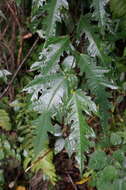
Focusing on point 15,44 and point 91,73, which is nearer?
point 91,73

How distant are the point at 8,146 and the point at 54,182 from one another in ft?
1.17

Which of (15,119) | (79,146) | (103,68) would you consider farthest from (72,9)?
(15,119)

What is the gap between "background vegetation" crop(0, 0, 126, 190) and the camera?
3.08 feet

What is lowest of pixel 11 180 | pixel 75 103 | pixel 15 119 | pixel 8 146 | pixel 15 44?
pixel 11 180

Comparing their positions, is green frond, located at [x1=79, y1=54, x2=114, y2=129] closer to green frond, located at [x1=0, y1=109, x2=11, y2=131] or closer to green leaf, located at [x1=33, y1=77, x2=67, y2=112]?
green leaf, located at [x1=33, y1=77, x2=67, y2=112]

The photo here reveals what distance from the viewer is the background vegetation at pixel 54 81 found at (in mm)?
938

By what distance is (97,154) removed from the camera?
55.1 inches

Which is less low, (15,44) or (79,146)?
(15,44)

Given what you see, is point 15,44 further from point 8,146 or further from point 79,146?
point 79,146

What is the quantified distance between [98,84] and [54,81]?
14 centimetres

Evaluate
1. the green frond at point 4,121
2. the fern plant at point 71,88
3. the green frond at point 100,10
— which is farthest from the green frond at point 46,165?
the green frond at point 100,10

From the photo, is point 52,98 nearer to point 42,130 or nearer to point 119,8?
point 42,130

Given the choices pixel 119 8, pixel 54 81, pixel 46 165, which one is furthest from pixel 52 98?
pixel 46 165

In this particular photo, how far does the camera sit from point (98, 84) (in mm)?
868
